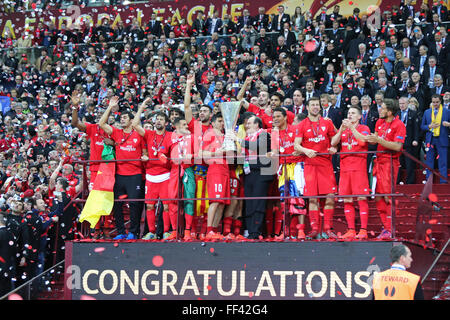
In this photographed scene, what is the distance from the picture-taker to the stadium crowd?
11.1 m

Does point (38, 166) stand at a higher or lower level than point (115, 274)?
higher

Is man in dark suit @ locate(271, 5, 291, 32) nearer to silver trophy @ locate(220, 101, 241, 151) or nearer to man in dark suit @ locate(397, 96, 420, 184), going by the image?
man in dark suit @ locate(397, 96, 420, 184)

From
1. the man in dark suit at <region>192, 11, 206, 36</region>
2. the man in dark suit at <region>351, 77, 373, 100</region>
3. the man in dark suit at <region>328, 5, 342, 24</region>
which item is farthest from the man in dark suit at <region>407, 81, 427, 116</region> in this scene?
the man in dark suit at <region>192, 11, 206, 36</region>

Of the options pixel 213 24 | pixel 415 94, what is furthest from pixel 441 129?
pixel 213 24

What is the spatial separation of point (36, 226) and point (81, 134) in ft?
16.5

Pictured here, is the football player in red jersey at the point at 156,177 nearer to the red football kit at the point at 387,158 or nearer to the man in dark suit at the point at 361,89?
the red football kit at the point at 387,158

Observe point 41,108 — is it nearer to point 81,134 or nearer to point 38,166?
point 81,134

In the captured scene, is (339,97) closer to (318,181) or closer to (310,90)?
(310,90)

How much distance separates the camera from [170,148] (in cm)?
1157

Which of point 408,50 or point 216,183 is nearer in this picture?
point 216,183

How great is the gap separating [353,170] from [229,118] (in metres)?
2.00

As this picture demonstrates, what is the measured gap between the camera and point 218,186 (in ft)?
36.0
